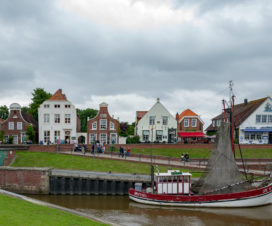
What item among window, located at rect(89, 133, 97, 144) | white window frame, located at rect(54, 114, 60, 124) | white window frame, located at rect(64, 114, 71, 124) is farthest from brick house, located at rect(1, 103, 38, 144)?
window, located at rect(89, 133, 97, 144)

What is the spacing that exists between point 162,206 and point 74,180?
1018 centimetres

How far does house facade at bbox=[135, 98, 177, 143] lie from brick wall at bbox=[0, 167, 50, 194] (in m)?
25.5

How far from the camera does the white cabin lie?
2527 centimetres

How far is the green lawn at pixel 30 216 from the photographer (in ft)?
38.7

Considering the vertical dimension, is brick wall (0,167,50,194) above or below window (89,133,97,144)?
below

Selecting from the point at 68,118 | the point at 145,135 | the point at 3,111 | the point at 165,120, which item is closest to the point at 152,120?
the point at 165,120

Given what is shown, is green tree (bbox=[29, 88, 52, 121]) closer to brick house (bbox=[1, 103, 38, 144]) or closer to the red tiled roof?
brick house (bbox=[1, 103, 38, 144])

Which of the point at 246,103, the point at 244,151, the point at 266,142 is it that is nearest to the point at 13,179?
the point at 244,151

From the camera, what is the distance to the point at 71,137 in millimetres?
49406

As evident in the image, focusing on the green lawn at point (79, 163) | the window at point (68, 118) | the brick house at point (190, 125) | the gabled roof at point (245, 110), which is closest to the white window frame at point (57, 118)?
the window at point (68, 118)

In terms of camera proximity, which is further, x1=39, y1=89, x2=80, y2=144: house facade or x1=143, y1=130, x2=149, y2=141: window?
x1=143, y1=130, x2=149, y2=141: window

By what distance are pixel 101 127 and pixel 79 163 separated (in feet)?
49.7

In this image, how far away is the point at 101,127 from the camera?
1918 inches

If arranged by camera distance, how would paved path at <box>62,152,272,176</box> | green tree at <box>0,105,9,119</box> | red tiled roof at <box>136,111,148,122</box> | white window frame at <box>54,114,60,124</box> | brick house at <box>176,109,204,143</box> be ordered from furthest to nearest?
green tree at <box>0,105,9,119</box>
red tiled roof at <box>136,111,148,122</box>
brick house at <box>176,109,204,143</box>
white window frame at <box>54,114,60,124</box>
paved path at <box>62,152,272,176</box>
